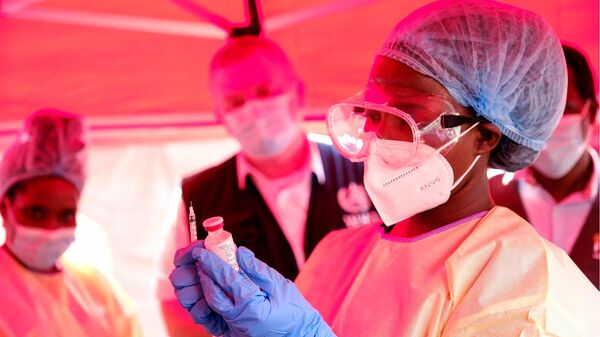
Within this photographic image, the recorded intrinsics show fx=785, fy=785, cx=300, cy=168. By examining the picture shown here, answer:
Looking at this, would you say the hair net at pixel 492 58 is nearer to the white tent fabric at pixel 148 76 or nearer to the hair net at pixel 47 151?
the white tent fabric at pixel 148 76

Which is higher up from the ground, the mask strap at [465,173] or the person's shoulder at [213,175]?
the mask strap at [465,173]

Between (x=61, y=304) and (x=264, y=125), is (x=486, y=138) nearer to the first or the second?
(x=264, y=125)

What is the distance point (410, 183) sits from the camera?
1.61m

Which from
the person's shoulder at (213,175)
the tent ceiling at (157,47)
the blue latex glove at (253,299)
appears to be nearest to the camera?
the blue latex glove at (253,299)

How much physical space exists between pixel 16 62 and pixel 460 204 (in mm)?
1662

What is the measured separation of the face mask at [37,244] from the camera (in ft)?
7.80

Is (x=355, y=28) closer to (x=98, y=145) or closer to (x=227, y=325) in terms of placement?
(x=98, y=145)

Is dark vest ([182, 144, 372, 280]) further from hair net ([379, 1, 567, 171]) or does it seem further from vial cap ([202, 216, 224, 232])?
vial cap ([202, 216, 224, 232])

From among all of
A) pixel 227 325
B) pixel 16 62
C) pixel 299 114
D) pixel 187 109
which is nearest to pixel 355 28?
pixel 299 114

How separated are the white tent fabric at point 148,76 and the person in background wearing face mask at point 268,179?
8 centimetres

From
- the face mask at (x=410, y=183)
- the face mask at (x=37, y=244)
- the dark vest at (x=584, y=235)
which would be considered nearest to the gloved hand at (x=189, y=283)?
the face mask at (x=410, y=183)

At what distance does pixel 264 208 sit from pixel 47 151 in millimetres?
739

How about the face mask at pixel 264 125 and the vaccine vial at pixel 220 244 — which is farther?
the face mask at pixel 264 125

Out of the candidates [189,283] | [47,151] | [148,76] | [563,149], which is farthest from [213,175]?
[189,283]
